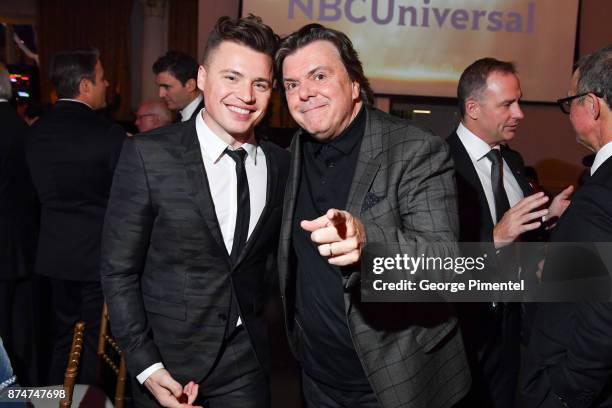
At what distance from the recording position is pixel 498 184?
7.50 ft

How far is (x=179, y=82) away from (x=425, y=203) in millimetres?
2641

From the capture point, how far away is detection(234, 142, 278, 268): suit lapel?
5.35 feet

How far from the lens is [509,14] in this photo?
4.97m

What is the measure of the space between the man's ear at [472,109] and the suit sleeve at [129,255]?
1.37 meters

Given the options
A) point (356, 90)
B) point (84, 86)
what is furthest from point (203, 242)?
point (84, 86)

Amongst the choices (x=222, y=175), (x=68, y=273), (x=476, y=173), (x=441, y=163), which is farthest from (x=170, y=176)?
(x=68, y=273)

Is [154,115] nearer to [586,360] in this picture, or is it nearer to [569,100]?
[569,100]

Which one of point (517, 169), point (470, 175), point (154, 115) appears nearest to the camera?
point (470, 175)

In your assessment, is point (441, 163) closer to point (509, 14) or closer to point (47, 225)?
point (47, 225)

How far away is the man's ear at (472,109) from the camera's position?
2.42m

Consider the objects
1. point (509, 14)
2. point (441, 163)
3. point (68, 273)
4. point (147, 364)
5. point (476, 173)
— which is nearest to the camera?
point (441, 163)

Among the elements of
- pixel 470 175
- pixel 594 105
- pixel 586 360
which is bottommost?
pixel 586 360

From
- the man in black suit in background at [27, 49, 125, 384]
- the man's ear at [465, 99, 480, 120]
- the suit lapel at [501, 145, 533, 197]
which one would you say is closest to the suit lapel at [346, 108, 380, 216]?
the man's ear at [465, 99, 480, 120]

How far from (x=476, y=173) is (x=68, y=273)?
1.94 m
